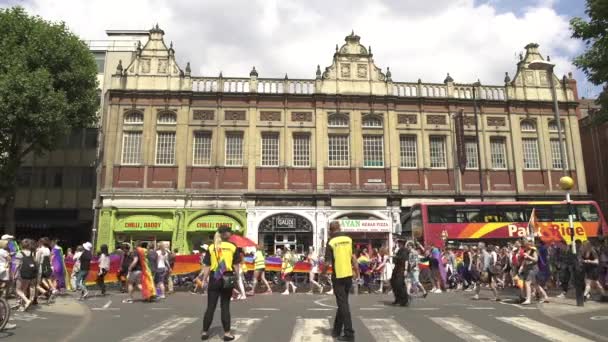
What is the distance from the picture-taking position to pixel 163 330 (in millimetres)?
8414

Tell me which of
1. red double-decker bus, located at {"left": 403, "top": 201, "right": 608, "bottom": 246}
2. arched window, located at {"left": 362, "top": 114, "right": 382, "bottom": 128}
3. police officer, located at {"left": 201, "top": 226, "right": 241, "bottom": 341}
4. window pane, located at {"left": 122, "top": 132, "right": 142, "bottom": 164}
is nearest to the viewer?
police officer, located at {"left": 201, "top": 226, "right": 241, "bottom": 341}

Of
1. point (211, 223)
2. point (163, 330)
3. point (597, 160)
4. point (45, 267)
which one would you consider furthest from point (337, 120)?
point (163, 330)

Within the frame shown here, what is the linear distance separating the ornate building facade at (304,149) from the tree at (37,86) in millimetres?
3594

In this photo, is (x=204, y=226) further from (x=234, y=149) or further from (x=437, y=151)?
(x=437, y=151)

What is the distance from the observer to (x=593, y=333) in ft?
26.3

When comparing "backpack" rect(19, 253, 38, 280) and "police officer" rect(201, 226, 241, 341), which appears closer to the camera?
"police officer" rect(201, 226, 241, 341)

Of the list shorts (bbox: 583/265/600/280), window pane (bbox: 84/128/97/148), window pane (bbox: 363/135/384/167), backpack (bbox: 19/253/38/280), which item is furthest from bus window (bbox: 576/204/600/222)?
window pane (bbox: 84/128/97/148)

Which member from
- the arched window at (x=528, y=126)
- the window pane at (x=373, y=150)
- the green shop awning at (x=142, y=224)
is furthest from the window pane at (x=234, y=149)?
the arched window at (x=528, y=126)

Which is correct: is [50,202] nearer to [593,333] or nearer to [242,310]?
[242,310]

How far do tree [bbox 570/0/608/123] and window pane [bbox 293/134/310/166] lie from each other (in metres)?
16.5

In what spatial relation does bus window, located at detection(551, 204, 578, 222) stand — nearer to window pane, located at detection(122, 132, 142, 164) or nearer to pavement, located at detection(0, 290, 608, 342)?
pavement, located at detection(0, 290, 608, 342)

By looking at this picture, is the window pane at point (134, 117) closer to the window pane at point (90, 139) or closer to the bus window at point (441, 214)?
the window pane at point (90, 139)

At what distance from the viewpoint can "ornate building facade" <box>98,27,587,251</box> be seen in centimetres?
2830

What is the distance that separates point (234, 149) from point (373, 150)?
29.0ft
